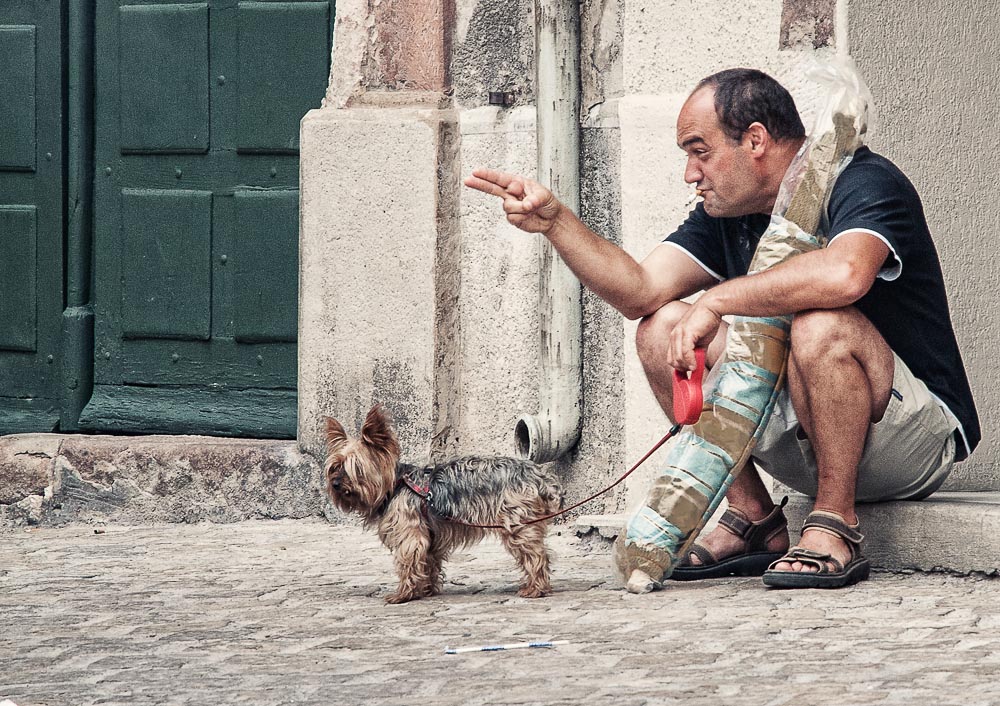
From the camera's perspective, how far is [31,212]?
6457 mm

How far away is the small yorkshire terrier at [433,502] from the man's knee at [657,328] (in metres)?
0.43

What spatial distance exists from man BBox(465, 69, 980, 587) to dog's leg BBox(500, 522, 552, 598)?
1.40 feet

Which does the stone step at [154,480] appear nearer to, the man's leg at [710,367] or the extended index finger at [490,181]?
the man's leg at [710,367]

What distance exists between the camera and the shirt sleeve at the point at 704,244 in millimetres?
4594

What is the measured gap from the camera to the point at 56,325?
6461 millimetres

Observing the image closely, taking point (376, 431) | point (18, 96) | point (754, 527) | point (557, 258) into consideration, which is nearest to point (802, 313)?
point (754, 527)

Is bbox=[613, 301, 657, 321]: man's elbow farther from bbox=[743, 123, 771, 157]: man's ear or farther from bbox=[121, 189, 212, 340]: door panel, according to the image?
bbox=[121, 189, 212, 340]: door panel

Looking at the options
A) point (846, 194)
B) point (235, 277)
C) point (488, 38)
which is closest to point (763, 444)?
point (846, 194)

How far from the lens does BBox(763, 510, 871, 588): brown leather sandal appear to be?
4.12 metres

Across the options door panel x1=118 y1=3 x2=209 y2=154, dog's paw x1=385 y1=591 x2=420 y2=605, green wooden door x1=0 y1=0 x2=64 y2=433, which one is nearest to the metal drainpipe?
dog's paw x1=385 y1=591 x2=420 y2=605

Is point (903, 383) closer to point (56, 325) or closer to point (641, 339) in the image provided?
point (641, 339)

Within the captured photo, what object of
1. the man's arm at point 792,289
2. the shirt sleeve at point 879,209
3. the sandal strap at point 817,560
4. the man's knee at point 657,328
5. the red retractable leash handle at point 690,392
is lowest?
the sandal strap at point 817,560

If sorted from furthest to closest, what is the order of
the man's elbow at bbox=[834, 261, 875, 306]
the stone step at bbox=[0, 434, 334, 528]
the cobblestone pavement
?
1. the stone step at bbox=[0, 434, 334, 528]
2. the man's elbow at bbox=[834, 261, 875, 306]
3. the cobblestone pavement

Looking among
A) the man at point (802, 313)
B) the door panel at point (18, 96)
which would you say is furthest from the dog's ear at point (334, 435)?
the door panel at point (18, 96)
